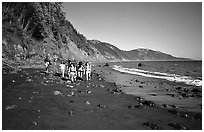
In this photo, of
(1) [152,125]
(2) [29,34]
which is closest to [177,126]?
(1) [152,125]

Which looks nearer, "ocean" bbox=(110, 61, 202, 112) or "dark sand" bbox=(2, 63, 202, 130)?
"dark sand" bbox=(2, 63, 202, 130)

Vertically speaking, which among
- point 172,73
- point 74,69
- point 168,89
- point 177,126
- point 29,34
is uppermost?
point 29,34

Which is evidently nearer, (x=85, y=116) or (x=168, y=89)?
(x=85, y=116)

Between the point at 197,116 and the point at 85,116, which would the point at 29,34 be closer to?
→ the point at 85,116

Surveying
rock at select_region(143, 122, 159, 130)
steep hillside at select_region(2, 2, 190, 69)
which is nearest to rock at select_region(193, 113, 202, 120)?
rock at select_region(143, 122, 159, 130)

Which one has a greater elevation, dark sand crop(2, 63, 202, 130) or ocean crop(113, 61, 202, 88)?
ocean crop(113, 61, 202, 88)

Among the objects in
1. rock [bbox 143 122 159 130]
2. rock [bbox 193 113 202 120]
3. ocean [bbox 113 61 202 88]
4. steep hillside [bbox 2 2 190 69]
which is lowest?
rock [bbox 143 122 159 130]

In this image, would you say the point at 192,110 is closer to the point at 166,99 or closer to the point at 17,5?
the point at 166,99

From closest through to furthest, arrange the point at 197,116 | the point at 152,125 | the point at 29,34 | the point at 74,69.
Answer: the point at 152,125 < the point at 197,116 < the point at 74,69 < the point at 29,34

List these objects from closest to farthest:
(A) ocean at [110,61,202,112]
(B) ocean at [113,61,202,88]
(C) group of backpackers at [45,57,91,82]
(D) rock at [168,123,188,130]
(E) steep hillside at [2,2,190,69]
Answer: (D) rock at [168,123,188,130] < (A) ocean at [110,61,202,112] < (C) group of backpackers at [45,57,91,82] < (B) ocean at [113,61,202,88] < (E) steep hillside at [2,2,190,69]

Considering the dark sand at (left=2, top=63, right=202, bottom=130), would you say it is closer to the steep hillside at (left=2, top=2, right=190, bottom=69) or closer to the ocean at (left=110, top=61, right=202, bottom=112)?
the ocean at (left=110, top=61, right=202, bottom=112)

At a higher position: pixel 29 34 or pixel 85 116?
pixel 29 34

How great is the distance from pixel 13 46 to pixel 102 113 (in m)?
39.1

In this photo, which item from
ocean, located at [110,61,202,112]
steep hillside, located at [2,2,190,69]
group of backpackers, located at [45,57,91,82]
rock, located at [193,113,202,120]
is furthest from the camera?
steep hillside, located at [2,2,190,69]
